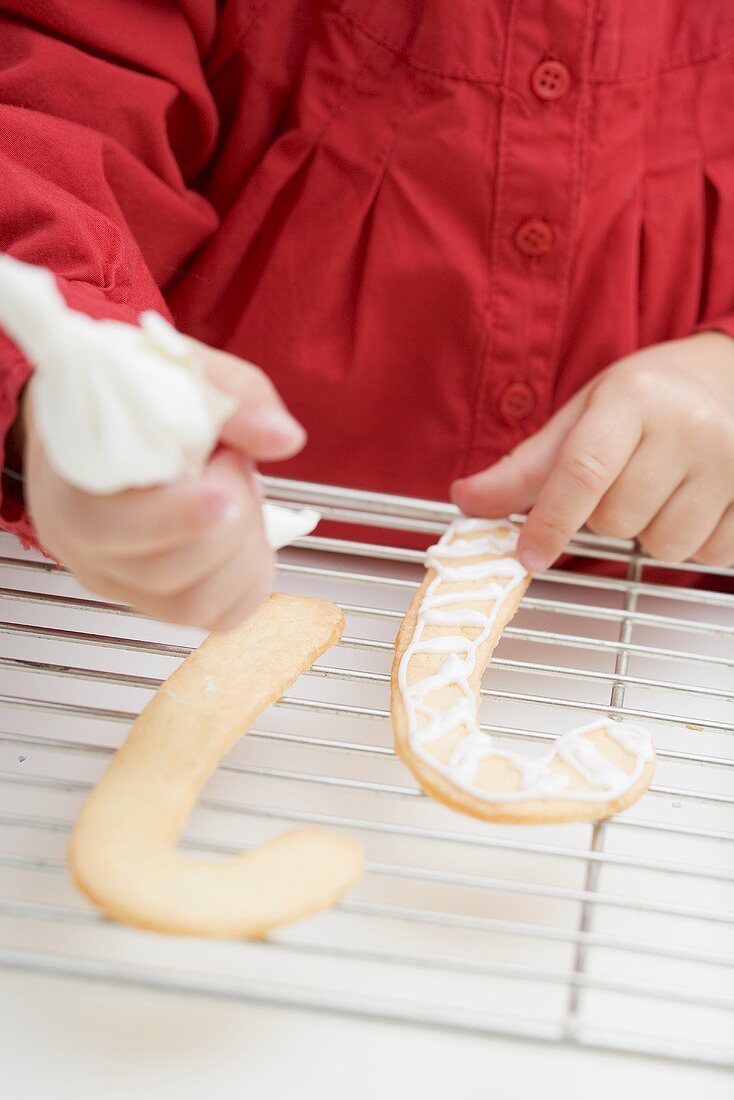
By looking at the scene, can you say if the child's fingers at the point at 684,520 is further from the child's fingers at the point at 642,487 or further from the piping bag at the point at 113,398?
the piping bag at the point at 113,398

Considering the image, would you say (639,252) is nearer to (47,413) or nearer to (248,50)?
(248,50)

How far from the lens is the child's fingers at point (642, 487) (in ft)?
2.48

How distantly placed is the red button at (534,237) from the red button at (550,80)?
3.7 inches

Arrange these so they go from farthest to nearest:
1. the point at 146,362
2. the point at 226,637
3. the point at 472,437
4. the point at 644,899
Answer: the point at 472,437, the point at 226,637, the point at 644,899, the point at 146,362

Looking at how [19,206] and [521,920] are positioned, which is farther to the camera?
[19,206]

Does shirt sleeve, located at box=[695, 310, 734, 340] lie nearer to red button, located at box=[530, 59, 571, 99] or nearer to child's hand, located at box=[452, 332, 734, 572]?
child's hand, located at box=[452, 332, 734, 572]

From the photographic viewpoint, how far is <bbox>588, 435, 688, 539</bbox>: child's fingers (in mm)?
757

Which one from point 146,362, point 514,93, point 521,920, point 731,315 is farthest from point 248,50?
point 521,920

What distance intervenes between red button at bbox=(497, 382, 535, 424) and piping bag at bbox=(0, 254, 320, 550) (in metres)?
0.51

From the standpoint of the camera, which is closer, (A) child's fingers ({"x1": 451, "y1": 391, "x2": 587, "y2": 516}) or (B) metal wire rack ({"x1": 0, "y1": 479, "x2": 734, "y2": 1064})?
(B) metal wire rack ({"x1": 0, "y1": 479, "x2": 734, "y2": 1064})

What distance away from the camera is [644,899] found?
0.51 meters

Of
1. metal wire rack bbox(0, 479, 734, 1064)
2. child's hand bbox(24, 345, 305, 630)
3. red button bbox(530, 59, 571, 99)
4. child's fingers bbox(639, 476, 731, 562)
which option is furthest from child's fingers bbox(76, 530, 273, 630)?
red button bbox(530, 59, 571, 99)

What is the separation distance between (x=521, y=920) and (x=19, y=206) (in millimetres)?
494

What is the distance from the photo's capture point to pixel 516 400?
2.93 feet
